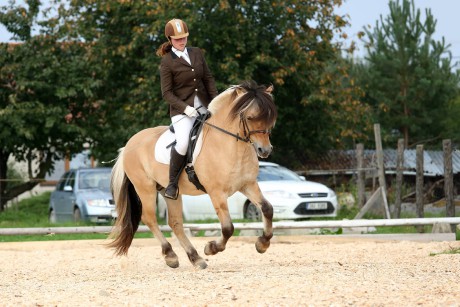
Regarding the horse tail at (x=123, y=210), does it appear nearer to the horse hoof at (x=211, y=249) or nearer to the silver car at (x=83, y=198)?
the horse hoof at (x=211, y=249)

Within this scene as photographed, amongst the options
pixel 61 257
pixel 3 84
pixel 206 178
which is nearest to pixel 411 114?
pixel 3 84

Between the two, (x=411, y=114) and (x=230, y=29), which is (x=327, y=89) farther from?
(x=411, y=114)

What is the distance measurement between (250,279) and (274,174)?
12.8 metres

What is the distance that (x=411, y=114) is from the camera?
38.1 metres

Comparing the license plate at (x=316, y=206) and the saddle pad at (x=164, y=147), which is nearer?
the saddle pad at (x=164, y=147)

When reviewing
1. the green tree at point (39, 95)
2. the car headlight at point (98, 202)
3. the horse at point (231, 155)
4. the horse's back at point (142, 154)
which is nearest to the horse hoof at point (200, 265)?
the horse at point (231, 155)

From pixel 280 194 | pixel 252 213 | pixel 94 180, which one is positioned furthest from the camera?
pixel 94 180

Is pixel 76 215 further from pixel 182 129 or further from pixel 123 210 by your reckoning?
pixel 182 129

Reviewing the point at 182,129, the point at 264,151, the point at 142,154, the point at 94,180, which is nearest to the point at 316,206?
the point at 94,180

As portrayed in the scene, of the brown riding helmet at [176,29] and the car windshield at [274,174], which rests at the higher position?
the brown riding helmet at [176,29]

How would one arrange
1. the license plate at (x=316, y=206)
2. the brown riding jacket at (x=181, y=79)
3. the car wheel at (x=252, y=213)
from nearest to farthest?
the brown riding jacket at (x=181, y=79) → the license plate at (x=316, y=206) → the car wheel at (x=252, y=213)

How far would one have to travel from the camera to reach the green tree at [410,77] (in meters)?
36.6

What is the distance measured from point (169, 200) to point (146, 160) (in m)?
0.60

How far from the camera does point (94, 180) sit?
74.6 ft
